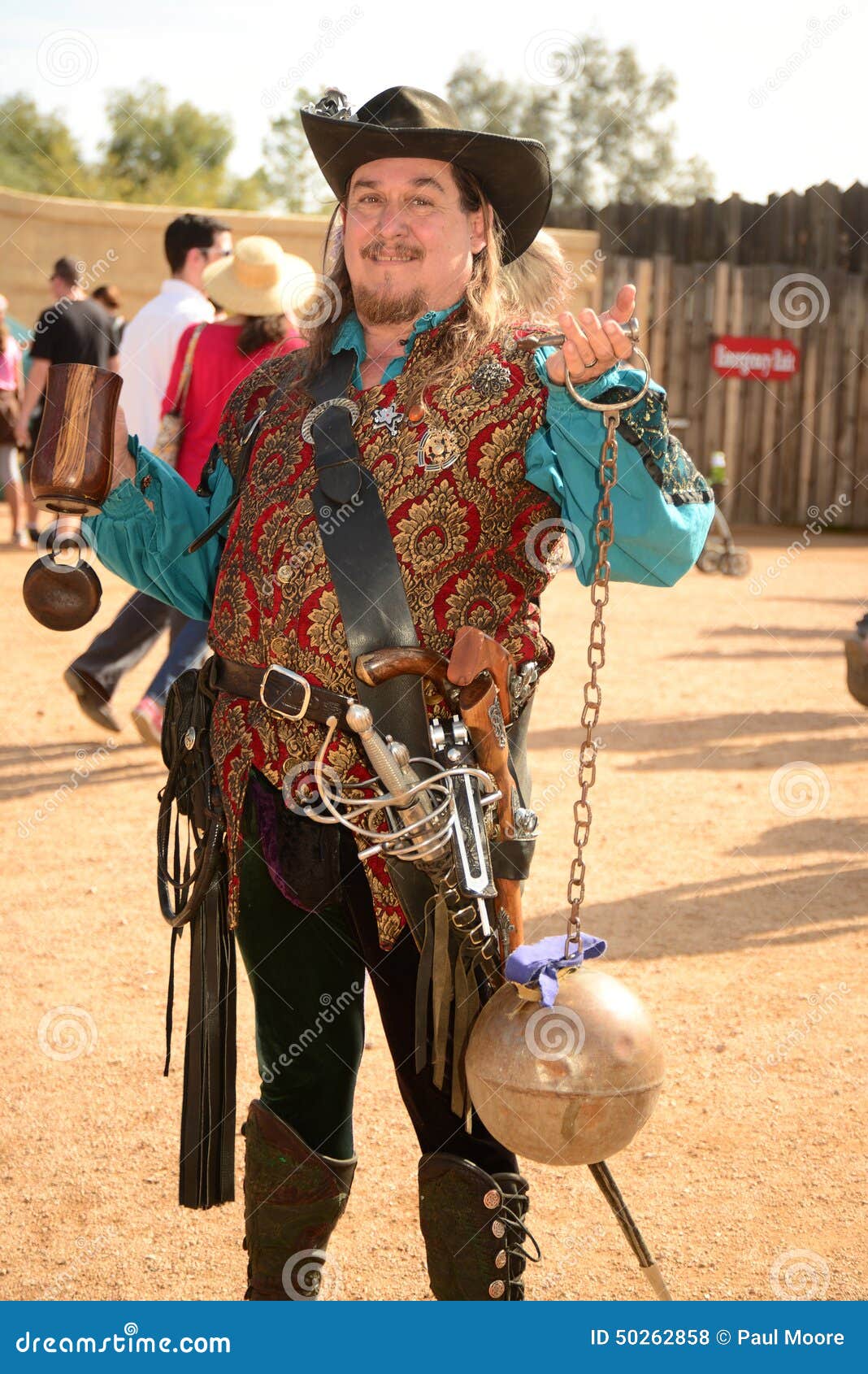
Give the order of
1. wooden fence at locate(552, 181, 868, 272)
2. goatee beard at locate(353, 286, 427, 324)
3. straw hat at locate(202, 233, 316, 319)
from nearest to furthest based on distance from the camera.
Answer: goatee beard at locate(353, 286, 427, 324)
straw hat at locate(202, 233, 316, 319)
wooden fence at locate(552, 181, 868, 272)

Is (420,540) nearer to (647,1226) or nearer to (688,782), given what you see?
(647,1226)

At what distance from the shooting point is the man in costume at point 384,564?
2.21 metres

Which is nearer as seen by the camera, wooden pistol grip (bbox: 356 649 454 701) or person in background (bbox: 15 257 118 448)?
wooden pistol grip (bbox: 356 649 454 701)

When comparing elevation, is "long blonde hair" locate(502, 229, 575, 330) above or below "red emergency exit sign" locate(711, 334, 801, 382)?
below

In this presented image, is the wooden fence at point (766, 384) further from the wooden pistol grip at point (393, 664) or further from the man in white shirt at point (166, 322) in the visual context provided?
the wooden pistol grip at point (393, 664)

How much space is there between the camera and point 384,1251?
301cm

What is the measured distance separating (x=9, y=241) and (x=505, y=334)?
16.0 meters

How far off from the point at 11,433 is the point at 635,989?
943cm

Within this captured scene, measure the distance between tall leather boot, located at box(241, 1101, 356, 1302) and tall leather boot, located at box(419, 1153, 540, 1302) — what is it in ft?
0.66

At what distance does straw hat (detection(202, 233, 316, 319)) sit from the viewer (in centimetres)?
550

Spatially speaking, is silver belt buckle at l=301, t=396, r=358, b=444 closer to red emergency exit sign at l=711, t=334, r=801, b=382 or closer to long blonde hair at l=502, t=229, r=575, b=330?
long blonde hair at l=502, t=229, r=575, b=330

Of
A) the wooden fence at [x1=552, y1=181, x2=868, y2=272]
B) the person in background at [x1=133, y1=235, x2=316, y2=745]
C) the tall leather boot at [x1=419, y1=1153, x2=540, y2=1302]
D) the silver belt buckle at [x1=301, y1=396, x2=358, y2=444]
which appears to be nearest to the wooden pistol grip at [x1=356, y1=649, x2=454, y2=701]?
the silver belt buckle at [x1=301, y1=396, x2=358, y2=444]

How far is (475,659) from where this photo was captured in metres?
2.13

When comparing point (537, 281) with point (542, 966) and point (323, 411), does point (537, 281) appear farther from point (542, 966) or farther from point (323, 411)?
point (542, 966)
